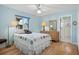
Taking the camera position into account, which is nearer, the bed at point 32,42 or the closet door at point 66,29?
the bed at point 32,42

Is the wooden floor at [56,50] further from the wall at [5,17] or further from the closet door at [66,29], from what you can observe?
the wall at [5,17]

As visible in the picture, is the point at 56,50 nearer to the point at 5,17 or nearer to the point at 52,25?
the point at 52,25

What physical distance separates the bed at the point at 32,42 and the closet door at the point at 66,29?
0.32 meters

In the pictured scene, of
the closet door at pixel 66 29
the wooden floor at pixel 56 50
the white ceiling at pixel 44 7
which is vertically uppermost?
the white ceiling at pixel 44 7

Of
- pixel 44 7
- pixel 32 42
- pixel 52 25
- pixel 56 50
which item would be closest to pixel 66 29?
pixel 52 25

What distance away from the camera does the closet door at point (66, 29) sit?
5.59 feet

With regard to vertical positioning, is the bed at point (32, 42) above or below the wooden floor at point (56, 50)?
above

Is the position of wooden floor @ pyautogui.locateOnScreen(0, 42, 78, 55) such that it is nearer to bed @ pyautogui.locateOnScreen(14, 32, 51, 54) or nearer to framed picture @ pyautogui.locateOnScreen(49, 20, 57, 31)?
Answer: bed @ pyautogui.locateOnScreen(14, 32, 51, 54)

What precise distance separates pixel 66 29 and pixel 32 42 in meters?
0.77

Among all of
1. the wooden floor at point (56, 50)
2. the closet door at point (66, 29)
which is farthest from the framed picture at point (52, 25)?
the wooden floor at point (56, 50)

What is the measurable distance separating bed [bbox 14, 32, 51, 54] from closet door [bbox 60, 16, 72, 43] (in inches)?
12.6
